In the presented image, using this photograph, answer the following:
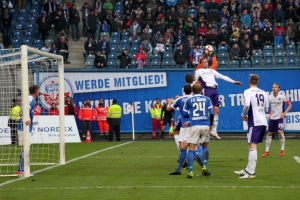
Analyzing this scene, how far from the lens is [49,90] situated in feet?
100

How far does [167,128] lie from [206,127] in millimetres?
18358

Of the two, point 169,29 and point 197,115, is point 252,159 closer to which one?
point 197,115

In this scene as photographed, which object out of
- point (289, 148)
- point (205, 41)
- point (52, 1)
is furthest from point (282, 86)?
point (52, 1)

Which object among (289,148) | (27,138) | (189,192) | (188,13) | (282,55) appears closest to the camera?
(189,192)

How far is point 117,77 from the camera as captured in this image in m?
31.4

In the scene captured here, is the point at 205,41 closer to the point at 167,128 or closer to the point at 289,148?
the point at 167,128

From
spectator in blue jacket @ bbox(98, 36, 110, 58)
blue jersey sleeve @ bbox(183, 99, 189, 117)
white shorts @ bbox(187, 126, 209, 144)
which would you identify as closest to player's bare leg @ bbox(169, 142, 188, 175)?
white shorts @ bbox(187, 126, 209, 144)

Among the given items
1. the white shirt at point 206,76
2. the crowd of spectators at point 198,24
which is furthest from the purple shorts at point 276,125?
the crowd of spectators at point 198,24

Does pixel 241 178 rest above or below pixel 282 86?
below

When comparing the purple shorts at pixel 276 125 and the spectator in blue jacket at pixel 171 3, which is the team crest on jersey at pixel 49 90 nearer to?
the spectator in blue jacket at pixel 171 3

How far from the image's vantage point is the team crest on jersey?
3019cm

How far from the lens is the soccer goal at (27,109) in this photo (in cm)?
1412

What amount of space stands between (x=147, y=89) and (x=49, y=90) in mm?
4782

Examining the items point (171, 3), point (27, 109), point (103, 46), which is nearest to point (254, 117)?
point (27, 109)
